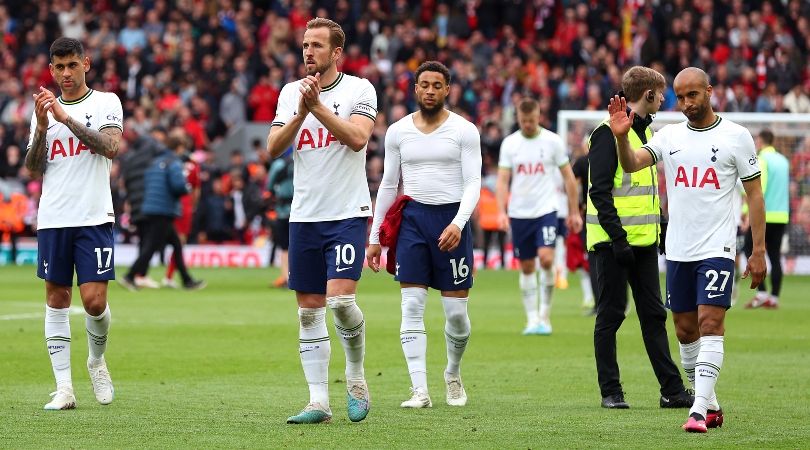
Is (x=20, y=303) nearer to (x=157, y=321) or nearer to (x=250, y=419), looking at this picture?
(x=157, y=321)

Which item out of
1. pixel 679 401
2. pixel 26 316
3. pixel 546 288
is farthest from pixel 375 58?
pixel 679 401

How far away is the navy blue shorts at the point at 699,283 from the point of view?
9.05 m

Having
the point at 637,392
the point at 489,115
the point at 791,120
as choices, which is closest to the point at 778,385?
the point at 637,392

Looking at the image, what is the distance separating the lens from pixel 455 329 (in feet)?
34.8

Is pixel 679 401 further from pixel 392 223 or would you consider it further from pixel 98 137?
pixel 98 137

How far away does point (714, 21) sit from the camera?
3397cm

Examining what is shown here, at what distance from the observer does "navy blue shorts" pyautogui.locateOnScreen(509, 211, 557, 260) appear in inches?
640

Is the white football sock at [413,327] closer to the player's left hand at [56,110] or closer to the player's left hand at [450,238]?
the player's left hand at [450,238]

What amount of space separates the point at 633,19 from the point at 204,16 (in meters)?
10.6

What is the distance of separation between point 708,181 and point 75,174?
416 centimetres

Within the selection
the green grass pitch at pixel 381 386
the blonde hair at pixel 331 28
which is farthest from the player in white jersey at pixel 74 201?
the blonde hair at pixel 331 28

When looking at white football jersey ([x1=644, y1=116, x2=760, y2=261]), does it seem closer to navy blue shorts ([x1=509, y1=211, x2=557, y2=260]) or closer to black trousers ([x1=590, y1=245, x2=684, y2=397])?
black trousers ([x1=590, y1=245, x2=684, y2=397])

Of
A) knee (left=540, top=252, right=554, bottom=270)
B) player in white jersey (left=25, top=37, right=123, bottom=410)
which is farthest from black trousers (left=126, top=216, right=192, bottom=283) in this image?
player in white jersey (left=25, top=37, right=123, bottom=410)

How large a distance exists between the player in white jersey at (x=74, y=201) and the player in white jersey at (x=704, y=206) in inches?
136
